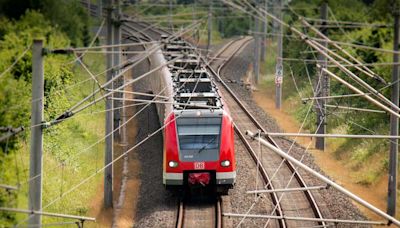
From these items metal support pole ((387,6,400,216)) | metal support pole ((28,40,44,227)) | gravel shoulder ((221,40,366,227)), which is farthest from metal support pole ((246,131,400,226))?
metal support pole ((387,6,400,216))

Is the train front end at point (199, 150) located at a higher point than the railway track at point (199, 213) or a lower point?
higher

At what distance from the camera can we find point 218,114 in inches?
841

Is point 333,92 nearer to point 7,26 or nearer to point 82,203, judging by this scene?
point 7,26

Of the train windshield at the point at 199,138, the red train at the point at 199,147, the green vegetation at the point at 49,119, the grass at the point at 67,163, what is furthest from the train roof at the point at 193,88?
the grass at the point at 67,163

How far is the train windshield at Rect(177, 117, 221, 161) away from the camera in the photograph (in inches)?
824

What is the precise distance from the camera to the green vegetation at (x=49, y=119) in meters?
17.9

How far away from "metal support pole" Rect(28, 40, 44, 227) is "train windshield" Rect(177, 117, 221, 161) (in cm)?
770

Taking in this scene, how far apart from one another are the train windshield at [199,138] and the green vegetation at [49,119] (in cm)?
294

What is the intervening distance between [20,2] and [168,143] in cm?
1451

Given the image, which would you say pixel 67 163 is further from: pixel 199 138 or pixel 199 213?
pixel 199 213

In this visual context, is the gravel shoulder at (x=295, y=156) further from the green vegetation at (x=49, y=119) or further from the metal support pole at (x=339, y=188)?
the green vegetation at (x=49, y=119)

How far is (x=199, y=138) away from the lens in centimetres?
2112

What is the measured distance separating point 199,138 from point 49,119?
605 cm

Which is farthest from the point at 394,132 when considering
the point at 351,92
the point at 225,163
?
the point at 351,92
